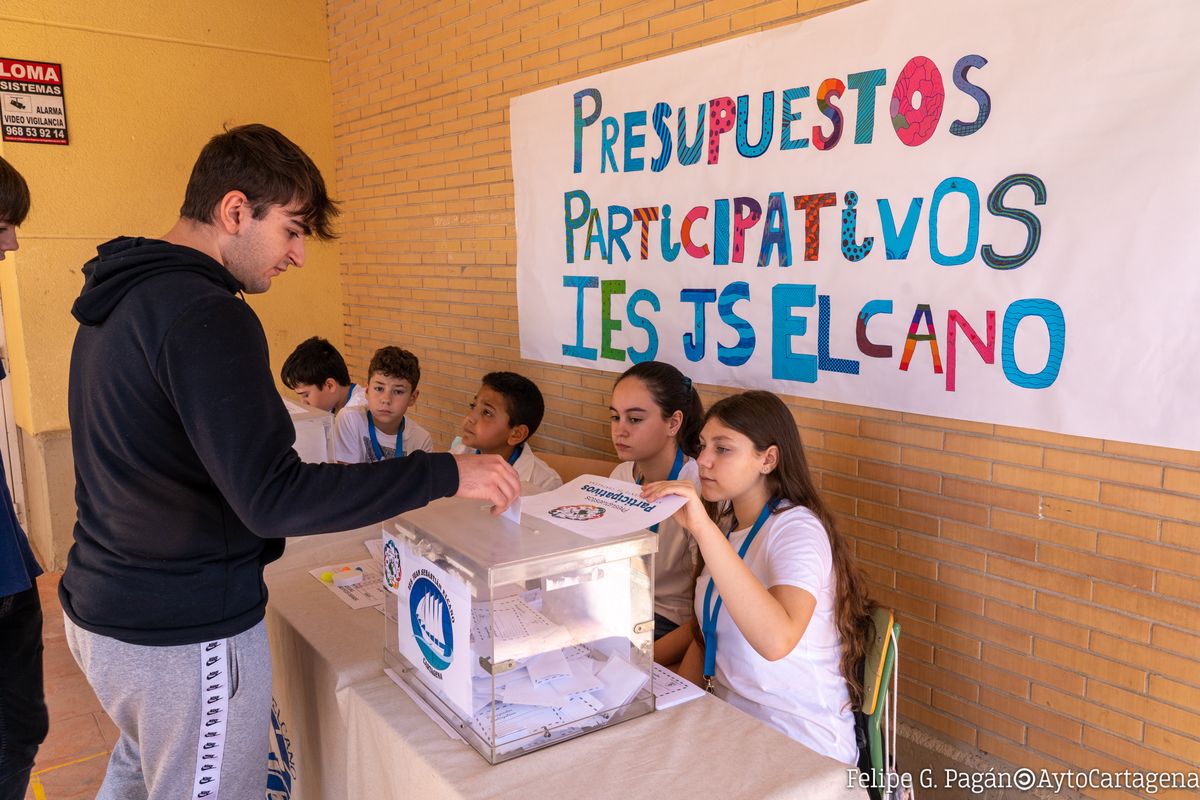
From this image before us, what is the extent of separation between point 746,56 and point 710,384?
3.81 feet

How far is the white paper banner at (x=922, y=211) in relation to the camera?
2025 mm

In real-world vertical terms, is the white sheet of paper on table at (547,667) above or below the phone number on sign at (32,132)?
below

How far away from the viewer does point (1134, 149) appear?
2.02 m

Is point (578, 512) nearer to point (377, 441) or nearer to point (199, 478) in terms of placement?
point (199, 478)

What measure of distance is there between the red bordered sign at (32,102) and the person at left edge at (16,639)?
367 centimetres

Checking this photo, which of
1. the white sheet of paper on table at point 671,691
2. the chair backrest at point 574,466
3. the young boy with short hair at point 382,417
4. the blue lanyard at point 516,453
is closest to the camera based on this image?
the white sheet of paper on table at point 671,691

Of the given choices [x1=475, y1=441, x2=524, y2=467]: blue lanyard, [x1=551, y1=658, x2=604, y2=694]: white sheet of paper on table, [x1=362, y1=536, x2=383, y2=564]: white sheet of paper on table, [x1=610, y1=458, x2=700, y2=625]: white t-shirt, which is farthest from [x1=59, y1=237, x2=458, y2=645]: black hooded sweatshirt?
[x1=475, y1=441, x2=524, y2=467]: blue lanyard

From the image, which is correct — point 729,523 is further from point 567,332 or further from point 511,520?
point 567,332

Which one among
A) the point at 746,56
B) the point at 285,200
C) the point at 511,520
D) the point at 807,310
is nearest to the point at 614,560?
the point at 511,520

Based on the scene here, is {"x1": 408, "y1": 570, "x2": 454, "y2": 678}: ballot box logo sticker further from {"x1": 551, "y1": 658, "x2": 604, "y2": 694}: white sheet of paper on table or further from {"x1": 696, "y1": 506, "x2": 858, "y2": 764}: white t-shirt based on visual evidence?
{"x1": 696, "y1": 506, "x2": 858, "y2": 764}: white t-shirt

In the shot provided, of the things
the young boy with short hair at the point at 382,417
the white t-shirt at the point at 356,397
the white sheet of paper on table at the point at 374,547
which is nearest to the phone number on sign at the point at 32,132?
the white t-shirt at the point at 356,397

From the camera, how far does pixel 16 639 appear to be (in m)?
2.08

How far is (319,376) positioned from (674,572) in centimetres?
257
